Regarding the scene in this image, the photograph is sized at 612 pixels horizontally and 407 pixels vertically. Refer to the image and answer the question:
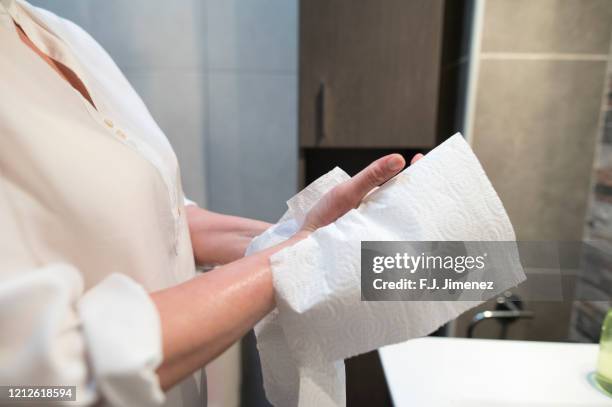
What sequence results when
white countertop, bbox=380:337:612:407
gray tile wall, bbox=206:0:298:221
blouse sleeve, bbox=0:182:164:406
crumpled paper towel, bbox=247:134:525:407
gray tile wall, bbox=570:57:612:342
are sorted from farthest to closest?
gray tile wall, bbox=206:0:298:221 < gray tile wall, bbox=570:57:612:342 < white countertop, bbox=380:337:612:407 < crumpled paper towel, bbox=247:134:525:407 < blouse sleeve, bbox=0:182:164:406

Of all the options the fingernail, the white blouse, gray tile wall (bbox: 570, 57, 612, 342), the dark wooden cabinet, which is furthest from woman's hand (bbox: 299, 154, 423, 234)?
gray tile wall (bbox: 570, 57, 612, 342)

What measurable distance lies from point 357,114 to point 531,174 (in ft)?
1.27

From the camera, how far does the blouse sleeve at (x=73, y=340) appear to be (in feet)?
0.62

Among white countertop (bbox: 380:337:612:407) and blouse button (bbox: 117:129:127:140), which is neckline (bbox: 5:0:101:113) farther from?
white countertop (bbox: 380:337:612:407)

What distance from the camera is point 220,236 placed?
0.54 meters

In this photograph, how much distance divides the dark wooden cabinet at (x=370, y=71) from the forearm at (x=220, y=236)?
1.11 feet

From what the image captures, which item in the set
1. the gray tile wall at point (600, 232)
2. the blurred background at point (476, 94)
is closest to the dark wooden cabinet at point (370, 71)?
the blurred background at point (476, 94)

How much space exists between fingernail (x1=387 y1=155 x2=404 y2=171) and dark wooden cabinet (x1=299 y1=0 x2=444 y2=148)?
0.50 meters

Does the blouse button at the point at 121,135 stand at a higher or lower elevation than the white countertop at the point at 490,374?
higher

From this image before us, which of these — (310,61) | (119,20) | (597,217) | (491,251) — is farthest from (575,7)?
(119,20)

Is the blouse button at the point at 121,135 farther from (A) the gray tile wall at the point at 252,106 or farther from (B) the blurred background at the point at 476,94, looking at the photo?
(A) the gray tile wall at the point at 252,106

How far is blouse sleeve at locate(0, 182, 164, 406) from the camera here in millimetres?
190

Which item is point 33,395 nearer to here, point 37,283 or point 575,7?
point 37,283

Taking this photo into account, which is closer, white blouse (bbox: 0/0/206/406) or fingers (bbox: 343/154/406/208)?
white blouse (bbox: 0/0/206/406)
